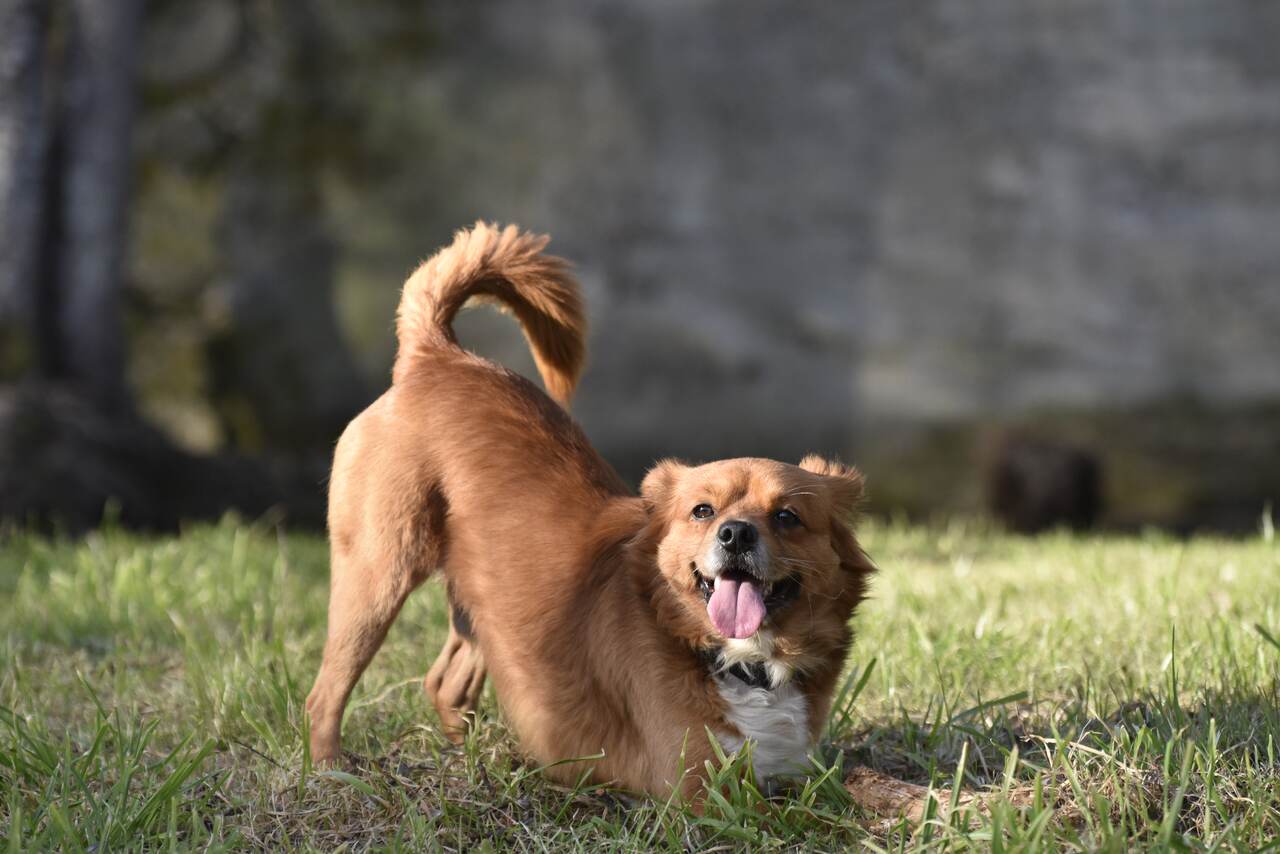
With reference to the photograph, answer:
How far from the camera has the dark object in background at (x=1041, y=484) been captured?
7484mm

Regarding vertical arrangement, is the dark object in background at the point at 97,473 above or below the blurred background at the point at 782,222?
below

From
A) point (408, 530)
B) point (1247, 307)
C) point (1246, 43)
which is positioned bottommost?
point (408, 530)

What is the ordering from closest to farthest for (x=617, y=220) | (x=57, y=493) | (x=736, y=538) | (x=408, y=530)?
(x=736, y=538) < (x=408, y=530) < (x=57, y=493) < (x=617, y=220)

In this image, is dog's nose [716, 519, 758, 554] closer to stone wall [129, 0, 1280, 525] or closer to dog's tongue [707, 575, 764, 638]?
dog's tongue [707, 575, 764, 638]

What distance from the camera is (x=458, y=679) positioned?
313cm

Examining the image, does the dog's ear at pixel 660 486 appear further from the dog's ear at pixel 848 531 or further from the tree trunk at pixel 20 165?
the tree trunk at pixel 20 165

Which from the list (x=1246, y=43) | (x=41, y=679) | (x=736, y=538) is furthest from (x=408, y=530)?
(x=1246, y=43)

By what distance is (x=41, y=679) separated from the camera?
353 centimetres

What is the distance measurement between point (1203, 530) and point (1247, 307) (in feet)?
4.26

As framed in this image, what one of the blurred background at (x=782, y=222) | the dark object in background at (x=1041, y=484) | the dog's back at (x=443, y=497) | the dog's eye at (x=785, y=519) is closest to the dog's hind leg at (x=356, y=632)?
the dog's back at (x=443, y=497)

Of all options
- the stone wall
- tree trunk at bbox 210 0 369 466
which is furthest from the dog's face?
tree trunk at bbox 210 0 369 466

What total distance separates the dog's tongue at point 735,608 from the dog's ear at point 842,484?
0.36 meters

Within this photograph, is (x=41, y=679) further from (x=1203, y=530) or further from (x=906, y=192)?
(x=1203, y=530)

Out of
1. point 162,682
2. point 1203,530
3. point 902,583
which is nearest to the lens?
point 162,682
